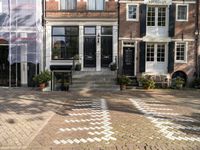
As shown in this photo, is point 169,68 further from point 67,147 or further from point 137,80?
point 67,147

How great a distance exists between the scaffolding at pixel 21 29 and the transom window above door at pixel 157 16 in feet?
25.2

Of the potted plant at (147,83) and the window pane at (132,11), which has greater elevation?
the window pane at (132,11)

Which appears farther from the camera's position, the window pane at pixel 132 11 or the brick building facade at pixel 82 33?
the brick building facade at pixel 82 33

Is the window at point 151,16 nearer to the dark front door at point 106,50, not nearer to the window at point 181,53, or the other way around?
the window at point 181,53

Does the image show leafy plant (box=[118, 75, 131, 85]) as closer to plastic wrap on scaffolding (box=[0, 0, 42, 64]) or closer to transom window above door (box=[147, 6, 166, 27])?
transom window above door (box=[147, 6, 166, 27])

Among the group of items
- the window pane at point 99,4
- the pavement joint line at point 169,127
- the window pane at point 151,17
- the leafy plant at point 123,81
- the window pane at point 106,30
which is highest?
the window pane at point 99,4

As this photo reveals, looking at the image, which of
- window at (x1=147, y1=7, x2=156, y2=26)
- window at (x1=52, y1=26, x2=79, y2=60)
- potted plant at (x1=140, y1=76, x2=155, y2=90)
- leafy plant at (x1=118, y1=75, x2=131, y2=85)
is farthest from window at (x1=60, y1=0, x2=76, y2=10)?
potted plant at (x1=140, y1=76, x2=155, y2=90)

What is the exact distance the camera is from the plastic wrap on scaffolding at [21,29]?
811 inches

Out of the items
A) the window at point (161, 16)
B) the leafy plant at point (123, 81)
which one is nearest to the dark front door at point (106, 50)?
the leafy plant at point (123, 81)

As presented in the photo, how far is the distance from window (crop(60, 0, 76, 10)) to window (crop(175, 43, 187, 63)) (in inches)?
308

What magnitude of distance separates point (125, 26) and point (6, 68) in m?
8.60

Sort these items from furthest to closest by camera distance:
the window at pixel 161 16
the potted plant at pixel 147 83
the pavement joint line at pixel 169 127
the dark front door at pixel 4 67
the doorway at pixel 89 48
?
1. the doorway at pixel 89 48
2. the window at pixel 161 16
3. the dark front door at pixel 4 67
4. the potted plant at pixel 147 83
5. the pavement joint line at pixel 169 127

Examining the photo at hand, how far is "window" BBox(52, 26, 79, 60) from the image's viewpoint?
22.3 metres

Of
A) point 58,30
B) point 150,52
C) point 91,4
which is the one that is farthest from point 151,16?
point 58,30
